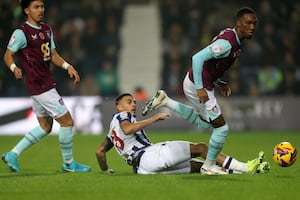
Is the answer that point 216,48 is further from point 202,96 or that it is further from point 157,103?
point 157,103

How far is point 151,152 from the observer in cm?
888

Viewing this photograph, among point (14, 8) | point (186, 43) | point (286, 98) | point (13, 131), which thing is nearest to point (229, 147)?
point (286, 98)

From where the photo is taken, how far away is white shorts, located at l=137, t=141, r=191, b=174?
28.9 feet

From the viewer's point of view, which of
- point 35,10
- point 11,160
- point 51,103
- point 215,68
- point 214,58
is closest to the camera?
point 214,58

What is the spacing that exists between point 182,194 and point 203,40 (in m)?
15.2

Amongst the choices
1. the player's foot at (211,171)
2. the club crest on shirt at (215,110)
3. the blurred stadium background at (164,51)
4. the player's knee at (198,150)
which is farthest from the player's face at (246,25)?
the blurred stadium background at (164,51)

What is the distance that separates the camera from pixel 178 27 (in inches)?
901

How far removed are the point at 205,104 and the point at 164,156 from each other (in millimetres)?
768

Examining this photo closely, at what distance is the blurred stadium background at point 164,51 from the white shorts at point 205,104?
33.5ft

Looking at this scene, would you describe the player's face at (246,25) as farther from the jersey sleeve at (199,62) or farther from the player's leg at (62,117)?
the player's leg at (62,117)

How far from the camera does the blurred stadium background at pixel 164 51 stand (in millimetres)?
19750

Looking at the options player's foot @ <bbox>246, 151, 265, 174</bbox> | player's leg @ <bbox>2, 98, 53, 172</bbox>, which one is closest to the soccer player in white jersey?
player's foot @ <bbox>246, 151, 265, 174</bbox>

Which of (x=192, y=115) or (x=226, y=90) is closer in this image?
(x=192, y=115)

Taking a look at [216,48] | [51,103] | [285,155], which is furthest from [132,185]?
[285,155]
